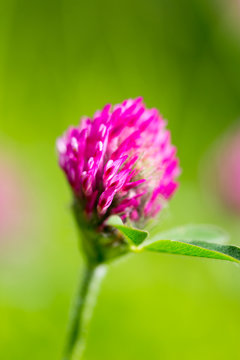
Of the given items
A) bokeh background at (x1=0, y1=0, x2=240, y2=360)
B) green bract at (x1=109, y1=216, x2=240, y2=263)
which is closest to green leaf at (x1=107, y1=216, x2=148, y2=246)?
green bract at (x1=109, y1=216, x2=240, y2=263)

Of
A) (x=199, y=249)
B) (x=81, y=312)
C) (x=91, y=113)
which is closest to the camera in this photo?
(x=199, y=249)

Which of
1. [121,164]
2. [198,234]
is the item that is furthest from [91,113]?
[121,164]

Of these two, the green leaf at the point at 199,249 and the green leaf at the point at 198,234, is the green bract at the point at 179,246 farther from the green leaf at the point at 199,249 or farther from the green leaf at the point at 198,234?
the green leaf at the point at 198,234

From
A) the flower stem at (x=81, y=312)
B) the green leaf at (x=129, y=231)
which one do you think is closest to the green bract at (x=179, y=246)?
the green leaf at (x=129, y=231)

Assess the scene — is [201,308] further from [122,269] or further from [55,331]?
[55,331]

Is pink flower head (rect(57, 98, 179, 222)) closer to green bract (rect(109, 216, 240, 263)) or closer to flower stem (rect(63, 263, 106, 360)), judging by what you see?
green bract (rect(109, 216, 240, 263))

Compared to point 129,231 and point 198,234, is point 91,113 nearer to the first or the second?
point 198,234
